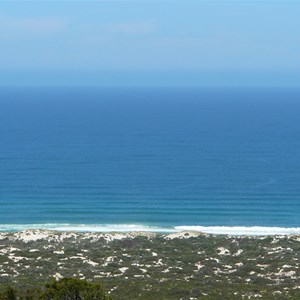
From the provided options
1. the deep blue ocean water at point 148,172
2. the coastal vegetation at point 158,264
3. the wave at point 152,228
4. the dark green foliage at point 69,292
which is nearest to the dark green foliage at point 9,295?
the dark green foliage at point 69,292

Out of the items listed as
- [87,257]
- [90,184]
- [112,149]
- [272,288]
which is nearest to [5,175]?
[90,184]

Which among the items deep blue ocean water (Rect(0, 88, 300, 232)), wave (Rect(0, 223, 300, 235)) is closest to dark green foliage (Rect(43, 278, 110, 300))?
wave (Rect(0, 223, 300, 235))

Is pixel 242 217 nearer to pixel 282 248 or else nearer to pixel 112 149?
pixel 282 248

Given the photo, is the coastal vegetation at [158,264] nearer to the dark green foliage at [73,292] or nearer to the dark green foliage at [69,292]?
the dark green foliage at [69,292]

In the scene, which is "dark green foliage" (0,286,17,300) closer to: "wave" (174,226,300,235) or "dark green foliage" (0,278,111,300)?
"dark green foliage" (0,278,111,300)

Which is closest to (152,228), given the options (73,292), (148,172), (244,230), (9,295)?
(244,230)

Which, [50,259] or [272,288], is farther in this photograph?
[50,259]
